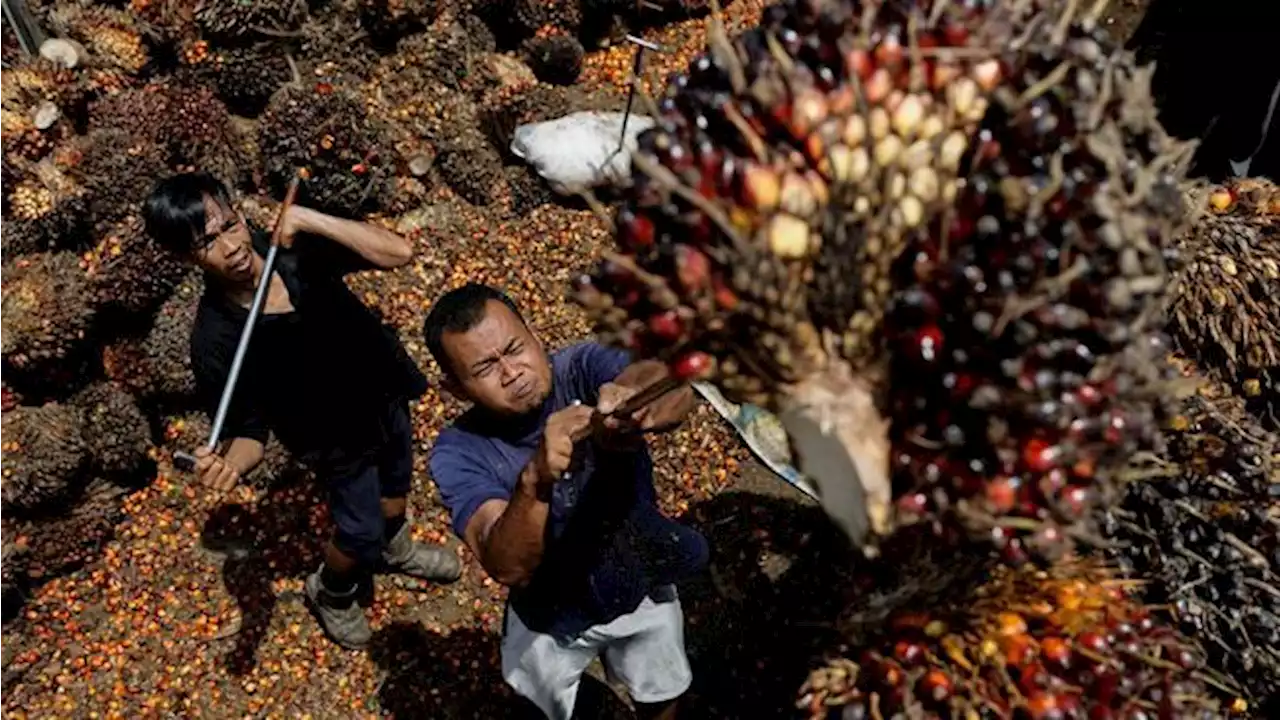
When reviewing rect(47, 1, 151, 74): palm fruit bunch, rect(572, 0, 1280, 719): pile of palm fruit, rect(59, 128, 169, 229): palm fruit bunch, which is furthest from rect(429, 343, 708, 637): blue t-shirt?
rect(47, 1, 151, 74): palm fruit bunch

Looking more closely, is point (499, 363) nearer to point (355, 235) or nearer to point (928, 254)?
point (355, 235)

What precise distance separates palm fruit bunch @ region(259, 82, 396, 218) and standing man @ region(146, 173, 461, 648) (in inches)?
69.9

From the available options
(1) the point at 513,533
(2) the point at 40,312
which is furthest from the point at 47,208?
(1) the point at 513,533

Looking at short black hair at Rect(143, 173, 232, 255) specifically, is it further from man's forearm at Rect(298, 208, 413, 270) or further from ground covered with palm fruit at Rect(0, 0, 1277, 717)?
ground covered with palm fruit at Rect(0, 0, 1277, 717)

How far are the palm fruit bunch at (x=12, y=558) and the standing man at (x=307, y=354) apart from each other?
1617mm

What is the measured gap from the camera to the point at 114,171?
531 centimetres

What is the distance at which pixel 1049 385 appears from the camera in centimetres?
152

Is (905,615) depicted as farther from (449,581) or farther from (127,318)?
(127,318)

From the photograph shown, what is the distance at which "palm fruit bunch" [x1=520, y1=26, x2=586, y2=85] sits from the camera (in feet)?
20.6

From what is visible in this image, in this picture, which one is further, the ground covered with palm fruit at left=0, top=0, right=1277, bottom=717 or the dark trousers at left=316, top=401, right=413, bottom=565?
the ground covered with palm fruit at left=0, top=0, right=1277, bottom=717

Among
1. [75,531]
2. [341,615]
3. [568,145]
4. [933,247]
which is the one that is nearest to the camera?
[933,247]

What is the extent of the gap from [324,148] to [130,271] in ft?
3.71

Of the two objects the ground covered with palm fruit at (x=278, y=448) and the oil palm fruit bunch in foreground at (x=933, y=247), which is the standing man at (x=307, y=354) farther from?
the oil palm fruit bunch in foreground at (x=933, y=247)

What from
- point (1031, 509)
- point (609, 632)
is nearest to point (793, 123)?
point (1031, 509)
